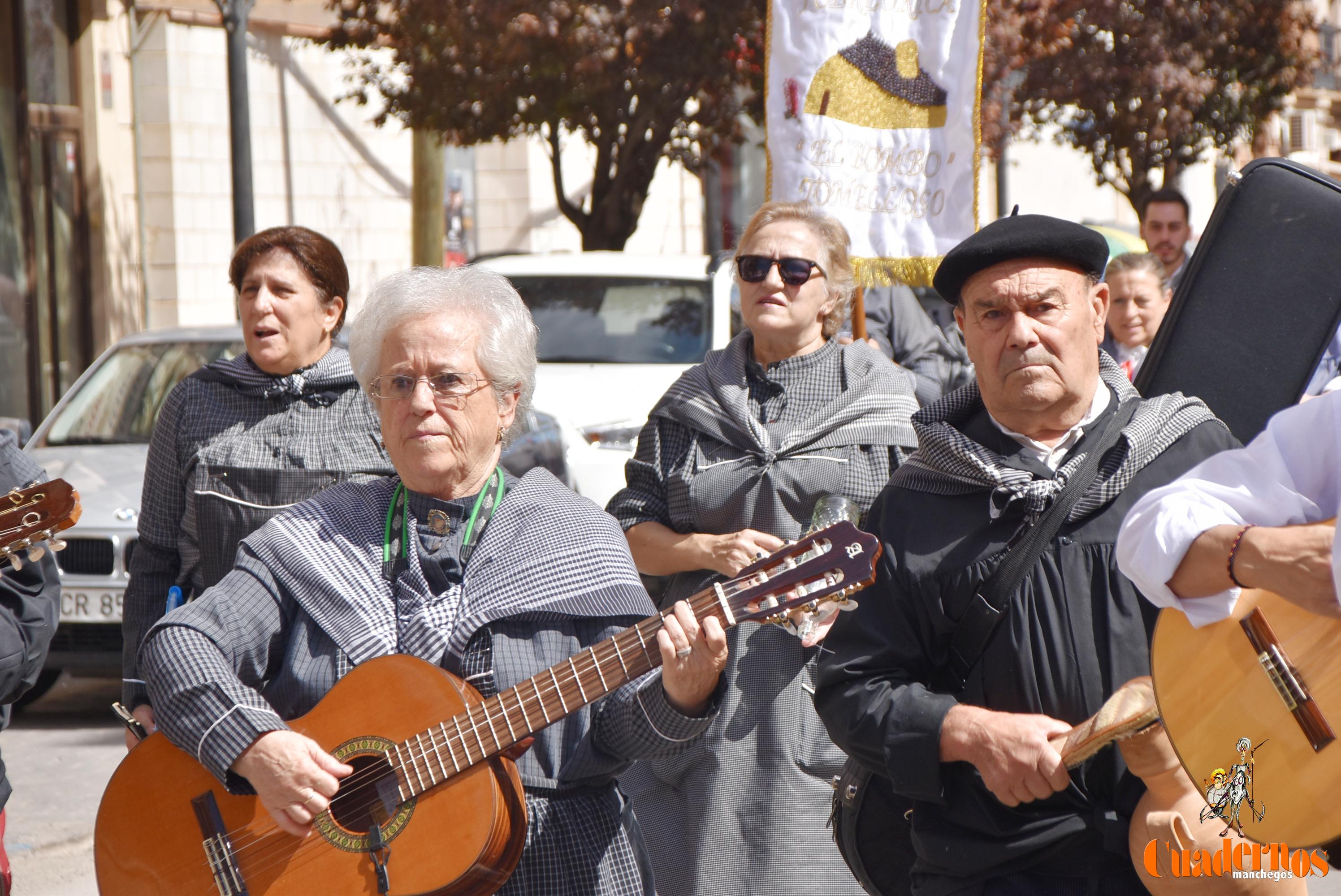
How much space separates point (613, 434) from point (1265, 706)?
262 inches

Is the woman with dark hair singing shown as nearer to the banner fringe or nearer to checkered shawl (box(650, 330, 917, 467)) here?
checkered shawl (box(650, 330, 917, 467))

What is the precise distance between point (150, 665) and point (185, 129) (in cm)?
1565

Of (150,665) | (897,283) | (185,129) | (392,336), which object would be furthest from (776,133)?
(185,129)

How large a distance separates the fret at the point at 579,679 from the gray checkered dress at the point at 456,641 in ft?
0.39

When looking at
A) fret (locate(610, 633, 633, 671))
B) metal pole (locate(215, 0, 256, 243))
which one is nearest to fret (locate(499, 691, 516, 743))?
fret (locate(610, 633, 633, 671))

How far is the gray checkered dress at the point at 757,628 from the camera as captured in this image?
4.12 metres

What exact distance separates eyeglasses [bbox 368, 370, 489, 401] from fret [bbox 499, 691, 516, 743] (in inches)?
23.6

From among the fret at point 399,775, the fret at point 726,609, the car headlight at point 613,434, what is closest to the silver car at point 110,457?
the car headlight at point 613,434

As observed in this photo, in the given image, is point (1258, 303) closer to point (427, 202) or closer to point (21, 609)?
point (21, 609)

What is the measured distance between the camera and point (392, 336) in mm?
3139

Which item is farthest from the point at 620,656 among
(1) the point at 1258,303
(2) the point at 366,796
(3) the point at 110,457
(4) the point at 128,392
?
(4) the point at 128,392

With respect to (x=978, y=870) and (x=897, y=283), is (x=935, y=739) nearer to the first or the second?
(x=978, y=870)

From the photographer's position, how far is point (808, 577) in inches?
108
